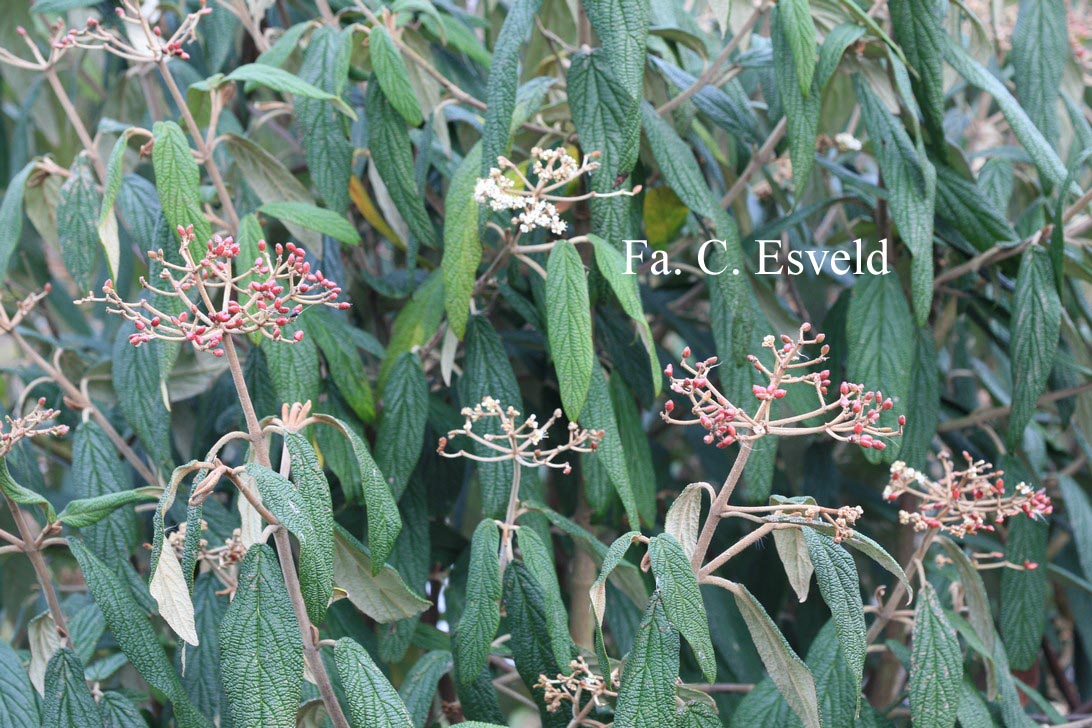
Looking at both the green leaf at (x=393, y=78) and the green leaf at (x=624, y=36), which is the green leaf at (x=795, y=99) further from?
the green leaf at (x=393, y=78)

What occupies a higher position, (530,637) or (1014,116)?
(1014,116)

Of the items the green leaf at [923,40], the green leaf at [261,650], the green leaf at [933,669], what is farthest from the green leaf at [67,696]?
the green leaf at [923,40]

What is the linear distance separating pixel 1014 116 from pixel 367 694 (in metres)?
0.70

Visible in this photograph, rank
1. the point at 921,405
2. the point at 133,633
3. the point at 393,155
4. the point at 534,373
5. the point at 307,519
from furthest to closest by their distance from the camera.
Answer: the point at 534,373, the point at 921,405, the point at 393,155, the point at 133,633, the point at 307,519

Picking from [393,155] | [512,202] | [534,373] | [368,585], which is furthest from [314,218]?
[534,373]

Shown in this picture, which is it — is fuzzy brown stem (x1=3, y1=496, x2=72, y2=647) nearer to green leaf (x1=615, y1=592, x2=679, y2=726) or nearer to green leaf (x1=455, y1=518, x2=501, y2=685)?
green leaf (x1=455, y1=518, x2=501, y2=685)

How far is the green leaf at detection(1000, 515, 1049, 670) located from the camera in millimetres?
1037

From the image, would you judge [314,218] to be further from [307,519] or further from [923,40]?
[923,40]

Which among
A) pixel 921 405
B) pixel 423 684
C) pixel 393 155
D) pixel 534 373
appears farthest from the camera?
pixel 534 373

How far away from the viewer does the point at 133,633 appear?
701mm

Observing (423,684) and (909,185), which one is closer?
(423,684)

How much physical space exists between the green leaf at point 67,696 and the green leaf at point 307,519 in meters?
0.19

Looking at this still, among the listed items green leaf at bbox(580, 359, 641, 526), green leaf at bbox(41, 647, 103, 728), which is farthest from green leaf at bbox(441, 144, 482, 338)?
green leaf at bbox(41, 647, 103, 728)

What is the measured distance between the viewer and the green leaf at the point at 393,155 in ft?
2.97
